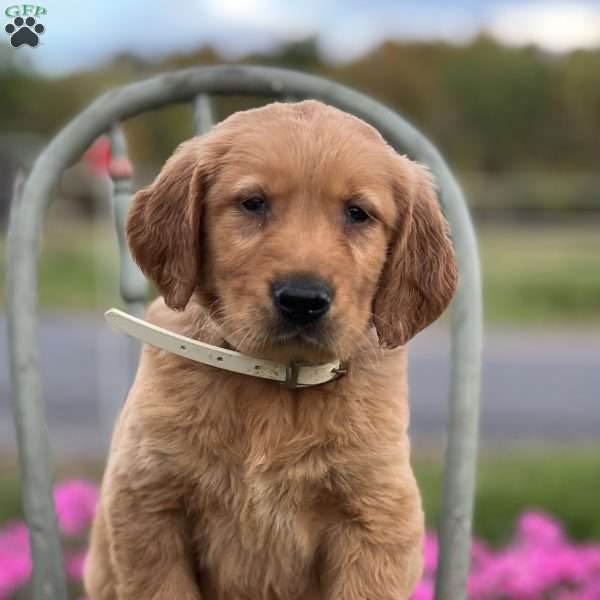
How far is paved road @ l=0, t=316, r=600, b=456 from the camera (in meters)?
7.94

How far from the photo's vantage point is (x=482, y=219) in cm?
1792

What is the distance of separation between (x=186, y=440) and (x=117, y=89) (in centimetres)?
97

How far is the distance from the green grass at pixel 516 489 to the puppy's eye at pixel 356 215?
101 inches

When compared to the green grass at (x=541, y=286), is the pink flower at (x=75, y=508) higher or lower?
higher

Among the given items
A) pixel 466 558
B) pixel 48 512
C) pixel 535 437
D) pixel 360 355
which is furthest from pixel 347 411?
pixel 535 437

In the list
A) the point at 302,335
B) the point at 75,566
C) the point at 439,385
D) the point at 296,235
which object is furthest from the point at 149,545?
the point at 439,385

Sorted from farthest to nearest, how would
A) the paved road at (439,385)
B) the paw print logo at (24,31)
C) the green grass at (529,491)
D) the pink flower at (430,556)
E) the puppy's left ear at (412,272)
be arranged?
the paved road at (439,385) → the green grass at (529,491) → the pink flower at (430,556) → the paw print logo at (24,31) → the puppy's left ear at (412,272)

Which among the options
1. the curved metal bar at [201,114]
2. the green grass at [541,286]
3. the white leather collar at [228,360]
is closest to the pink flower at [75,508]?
the curved metal bar at [201,114]

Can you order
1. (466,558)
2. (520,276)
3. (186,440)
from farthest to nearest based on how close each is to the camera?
1. (520,276)
2. (466,558)
3. (186,440)

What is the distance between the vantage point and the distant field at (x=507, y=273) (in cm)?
1336

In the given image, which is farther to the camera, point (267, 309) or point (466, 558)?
point (466, 558)

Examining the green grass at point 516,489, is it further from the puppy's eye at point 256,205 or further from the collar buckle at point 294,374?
the puppy's eye at point 256,205

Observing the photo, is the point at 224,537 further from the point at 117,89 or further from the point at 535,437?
the point at 535,437

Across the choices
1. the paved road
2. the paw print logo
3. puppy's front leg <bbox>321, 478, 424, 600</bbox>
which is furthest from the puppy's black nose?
the paved road
